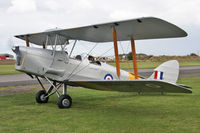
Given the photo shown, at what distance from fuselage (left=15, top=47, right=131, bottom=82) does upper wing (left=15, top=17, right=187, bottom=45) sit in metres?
0.72

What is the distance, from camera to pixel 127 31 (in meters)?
7.41

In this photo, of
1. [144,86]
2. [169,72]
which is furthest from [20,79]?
[144,86]

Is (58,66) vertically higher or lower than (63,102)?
higher

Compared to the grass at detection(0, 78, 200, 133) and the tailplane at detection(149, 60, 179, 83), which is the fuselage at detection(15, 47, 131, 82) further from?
the tailplane at detection(149, 60, 179, 83)

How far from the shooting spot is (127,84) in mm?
6453

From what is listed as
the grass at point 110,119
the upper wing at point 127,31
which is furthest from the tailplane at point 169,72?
the upper wing at point 127,31

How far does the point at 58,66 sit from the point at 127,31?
2.57m

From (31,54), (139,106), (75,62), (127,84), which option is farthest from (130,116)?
(31,54)

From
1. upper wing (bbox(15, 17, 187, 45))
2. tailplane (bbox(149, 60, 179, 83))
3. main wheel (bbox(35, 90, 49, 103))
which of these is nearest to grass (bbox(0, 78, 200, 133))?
main wheel (bbox(35, 90, 49, 103))

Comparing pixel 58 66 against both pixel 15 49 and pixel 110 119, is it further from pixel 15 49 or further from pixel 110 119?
pixel 110 119

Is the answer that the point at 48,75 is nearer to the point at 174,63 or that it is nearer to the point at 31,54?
the point at 31,54

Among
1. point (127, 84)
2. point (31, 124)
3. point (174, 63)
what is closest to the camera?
point (31, 124)

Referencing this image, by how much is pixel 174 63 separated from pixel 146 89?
3242mm

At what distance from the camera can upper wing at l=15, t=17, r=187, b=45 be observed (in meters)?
6.25
